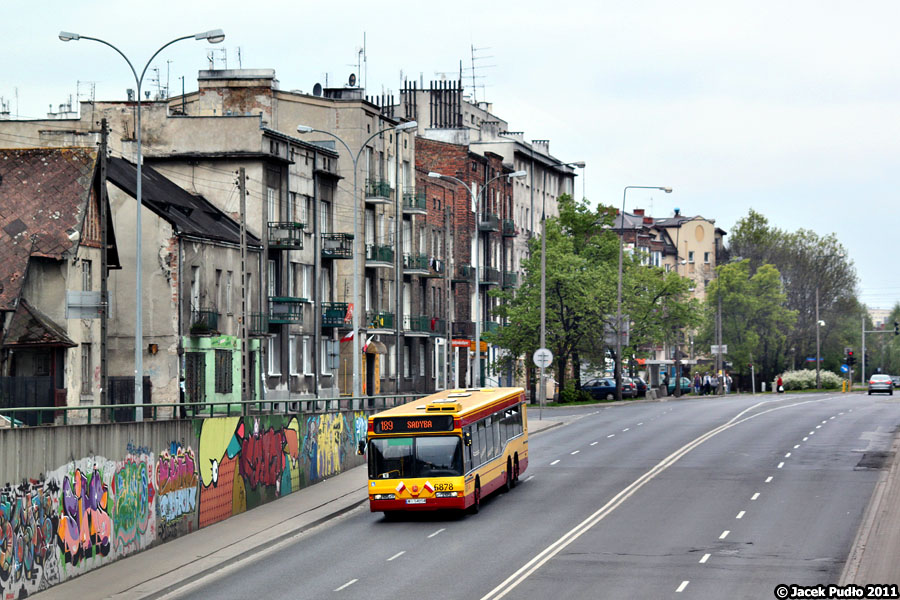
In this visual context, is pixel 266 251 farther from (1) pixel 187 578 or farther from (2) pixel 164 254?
(1) pixel 187 578

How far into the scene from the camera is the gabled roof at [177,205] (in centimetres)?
5300

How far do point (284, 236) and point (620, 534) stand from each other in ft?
112

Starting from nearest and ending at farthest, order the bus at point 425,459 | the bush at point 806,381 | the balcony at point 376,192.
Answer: the bus at point 425,459 → the balcony at point 376,192 → the bush at point 806,381

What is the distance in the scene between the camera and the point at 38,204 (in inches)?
1891

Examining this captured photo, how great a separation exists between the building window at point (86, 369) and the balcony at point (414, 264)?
29510 mm

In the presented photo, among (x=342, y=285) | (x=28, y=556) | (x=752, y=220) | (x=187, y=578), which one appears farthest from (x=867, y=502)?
(x=752, y=220)

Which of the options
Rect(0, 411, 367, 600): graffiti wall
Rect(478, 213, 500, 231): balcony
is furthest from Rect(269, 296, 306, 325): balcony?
Rect(478, 213, 500, 231): balcony

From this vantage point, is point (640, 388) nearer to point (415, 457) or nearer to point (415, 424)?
point (415, 424)

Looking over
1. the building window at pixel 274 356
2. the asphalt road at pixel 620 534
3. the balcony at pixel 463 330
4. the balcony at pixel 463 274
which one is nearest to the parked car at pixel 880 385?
the balcony at pixel 463 330

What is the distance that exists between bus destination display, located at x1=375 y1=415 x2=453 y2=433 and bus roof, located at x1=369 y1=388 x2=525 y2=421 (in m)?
0.14

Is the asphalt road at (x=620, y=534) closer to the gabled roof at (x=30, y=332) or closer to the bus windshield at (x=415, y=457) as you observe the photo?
the bus windshield at (x=415, y=457)

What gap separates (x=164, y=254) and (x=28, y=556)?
3075 cm

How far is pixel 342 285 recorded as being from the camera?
68938mm

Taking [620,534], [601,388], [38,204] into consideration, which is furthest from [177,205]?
[601,388]
